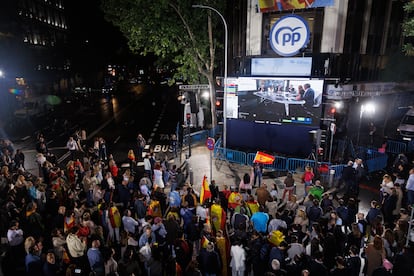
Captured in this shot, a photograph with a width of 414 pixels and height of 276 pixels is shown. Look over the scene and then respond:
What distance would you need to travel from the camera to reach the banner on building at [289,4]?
56.4ft

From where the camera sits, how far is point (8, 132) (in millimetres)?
27422

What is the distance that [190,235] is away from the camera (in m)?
9.27

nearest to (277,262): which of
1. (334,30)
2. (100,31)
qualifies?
(334,30)

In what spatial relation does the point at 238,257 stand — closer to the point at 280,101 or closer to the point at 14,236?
the point at 14,236

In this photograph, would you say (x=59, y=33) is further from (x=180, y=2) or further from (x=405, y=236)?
(x=405, y=236)

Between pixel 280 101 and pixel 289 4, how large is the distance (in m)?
5.27

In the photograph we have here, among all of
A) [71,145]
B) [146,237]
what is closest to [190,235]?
[146,237]

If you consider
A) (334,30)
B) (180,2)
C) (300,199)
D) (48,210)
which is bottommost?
(300,199)

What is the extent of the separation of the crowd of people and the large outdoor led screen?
6379 mm

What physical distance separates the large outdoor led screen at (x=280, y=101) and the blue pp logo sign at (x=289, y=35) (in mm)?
1660

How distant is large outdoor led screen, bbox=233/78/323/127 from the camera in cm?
1717

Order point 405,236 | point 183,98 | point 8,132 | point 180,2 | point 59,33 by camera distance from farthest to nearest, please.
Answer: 1. point 59,33
2. point 8,132
3. point 183,98
4. point 180,2
5. point 405,236

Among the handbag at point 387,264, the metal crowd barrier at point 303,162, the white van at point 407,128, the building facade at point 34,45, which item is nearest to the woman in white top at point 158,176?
the metal crowd barrier at point 303,162

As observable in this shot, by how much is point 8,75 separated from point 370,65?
39.7 m
